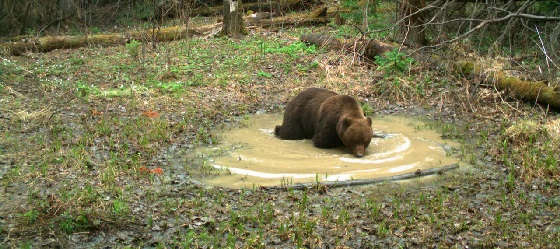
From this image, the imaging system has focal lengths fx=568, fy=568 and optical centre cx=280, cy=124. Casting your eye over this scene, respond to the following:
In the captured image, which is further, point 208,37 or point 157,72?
point 208,37

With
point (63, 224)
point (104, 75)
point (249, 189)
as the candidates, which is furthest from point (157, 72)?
point (63, 224)

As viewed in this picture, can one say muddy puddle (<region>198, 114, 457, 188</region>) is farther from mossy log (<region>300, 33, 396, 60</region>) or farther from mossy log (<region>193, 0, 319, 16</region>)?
mossy log (<region>193, 0, 319, 16</region>)

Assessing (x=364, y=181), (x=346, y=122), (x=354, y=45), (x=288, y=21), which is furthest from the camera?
(x=288, y=21)

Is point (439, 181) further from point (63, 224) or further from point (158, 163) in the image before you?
point (63, 224)

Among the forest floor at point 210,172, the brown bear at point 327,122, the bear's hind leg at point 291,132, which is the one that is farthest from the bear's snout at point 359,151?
the bear's hind leg at point 291,132

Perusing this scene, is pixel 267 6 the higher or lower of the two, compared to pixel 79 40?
higher

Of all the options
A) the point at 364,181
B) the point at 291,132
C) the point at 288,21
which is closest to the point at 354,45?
the point at 291,132

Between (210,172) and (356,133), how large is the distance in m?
2.26

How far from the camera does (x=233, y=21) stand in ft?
61.0

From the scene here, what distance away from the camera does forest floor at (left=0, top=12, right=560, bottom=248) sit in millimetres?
6008

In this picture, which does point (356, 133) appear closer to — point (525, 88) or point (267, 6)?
point (525, 88)

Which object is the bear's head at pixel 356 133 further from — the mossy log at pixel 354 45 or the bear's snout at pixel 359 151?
the mossy log at pixel 354 45

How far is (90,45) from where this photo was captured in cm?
1794

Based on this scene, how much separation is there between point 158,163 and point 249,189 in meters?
1.81
